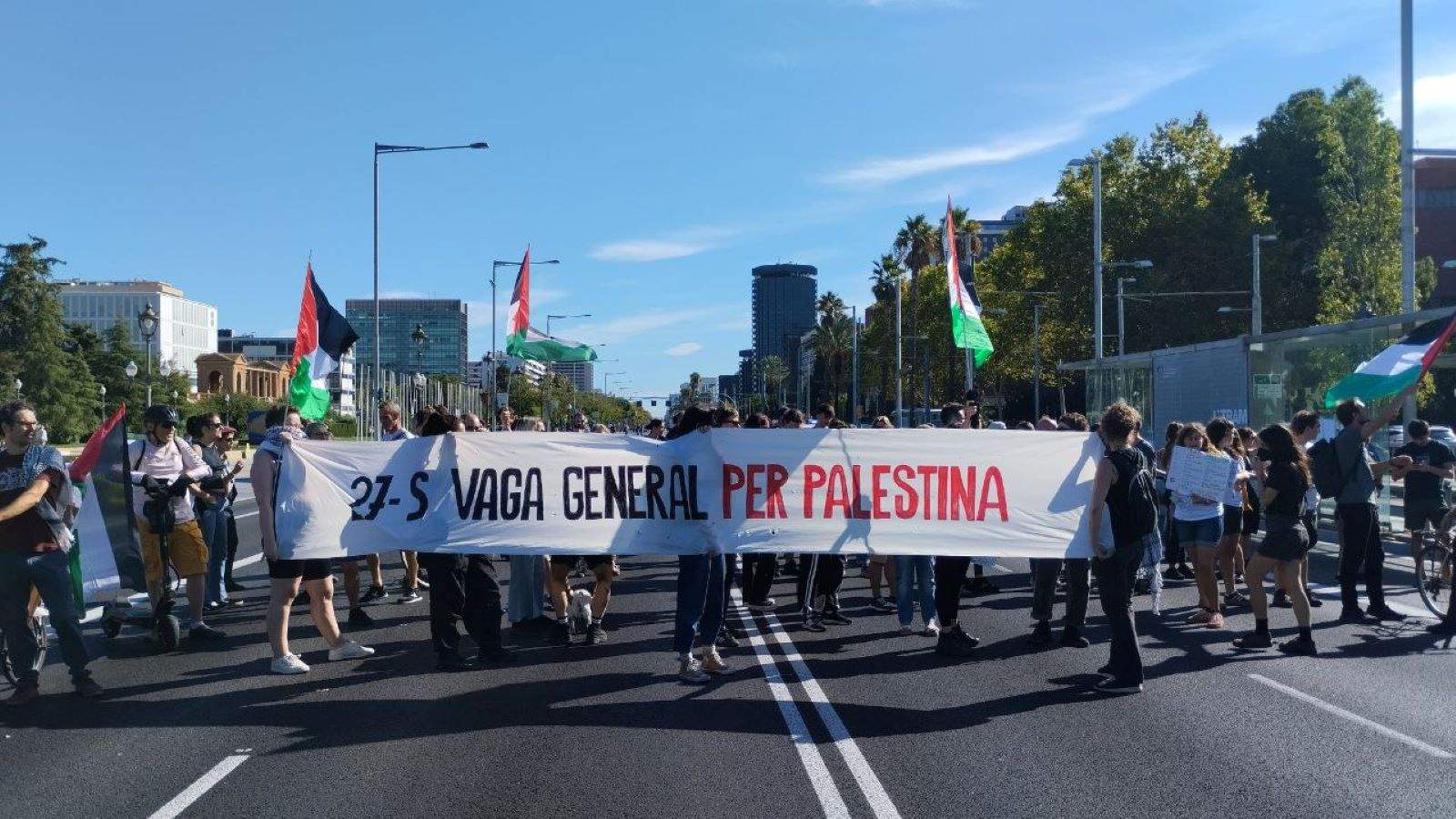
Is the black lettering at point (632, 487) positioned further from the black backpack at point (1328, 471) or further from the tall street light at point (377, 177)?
the tall street light at point (377, 177)

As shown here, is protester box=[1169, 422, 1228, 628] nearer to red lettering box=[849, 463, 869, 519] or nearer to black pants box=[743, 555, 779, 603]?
red lettering box=[849, 463, 869, 519]

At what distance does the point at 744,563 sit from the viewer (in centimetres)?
1129

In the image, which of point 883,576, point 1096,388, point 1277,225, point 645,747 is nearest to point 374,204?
point 1096,388

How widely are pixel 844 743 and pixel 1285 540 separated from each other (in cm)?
450

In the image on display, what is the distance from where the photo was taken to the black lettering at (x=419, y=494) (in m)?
9.05

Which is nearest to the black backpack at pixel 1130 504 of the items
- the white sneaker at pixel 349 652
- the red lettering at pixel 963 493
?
the red lettering at pixel 963 493

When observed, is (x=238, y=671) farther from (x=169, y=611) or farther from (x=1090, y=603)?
(x=1090, y=603)

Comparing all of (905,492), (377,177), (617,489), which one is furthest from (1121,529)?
(377,177)

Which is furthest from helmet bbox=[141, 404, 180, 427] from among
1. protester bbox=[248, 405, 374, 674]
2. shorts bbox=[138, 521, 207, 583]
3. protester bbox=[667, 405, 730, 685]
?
protester bbox=[667, 405, 730, 685]

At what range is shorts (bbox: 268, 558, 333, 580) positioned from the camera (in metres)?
8.60

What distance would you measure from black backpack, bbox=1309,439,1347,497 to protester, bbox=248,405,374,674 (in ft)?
26.9

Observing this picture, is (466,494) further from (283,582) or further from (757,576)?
(757,576)

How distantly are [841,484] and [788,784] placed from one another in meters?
3.56

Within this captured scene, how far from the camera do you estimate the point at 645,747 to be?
21.5 ft
